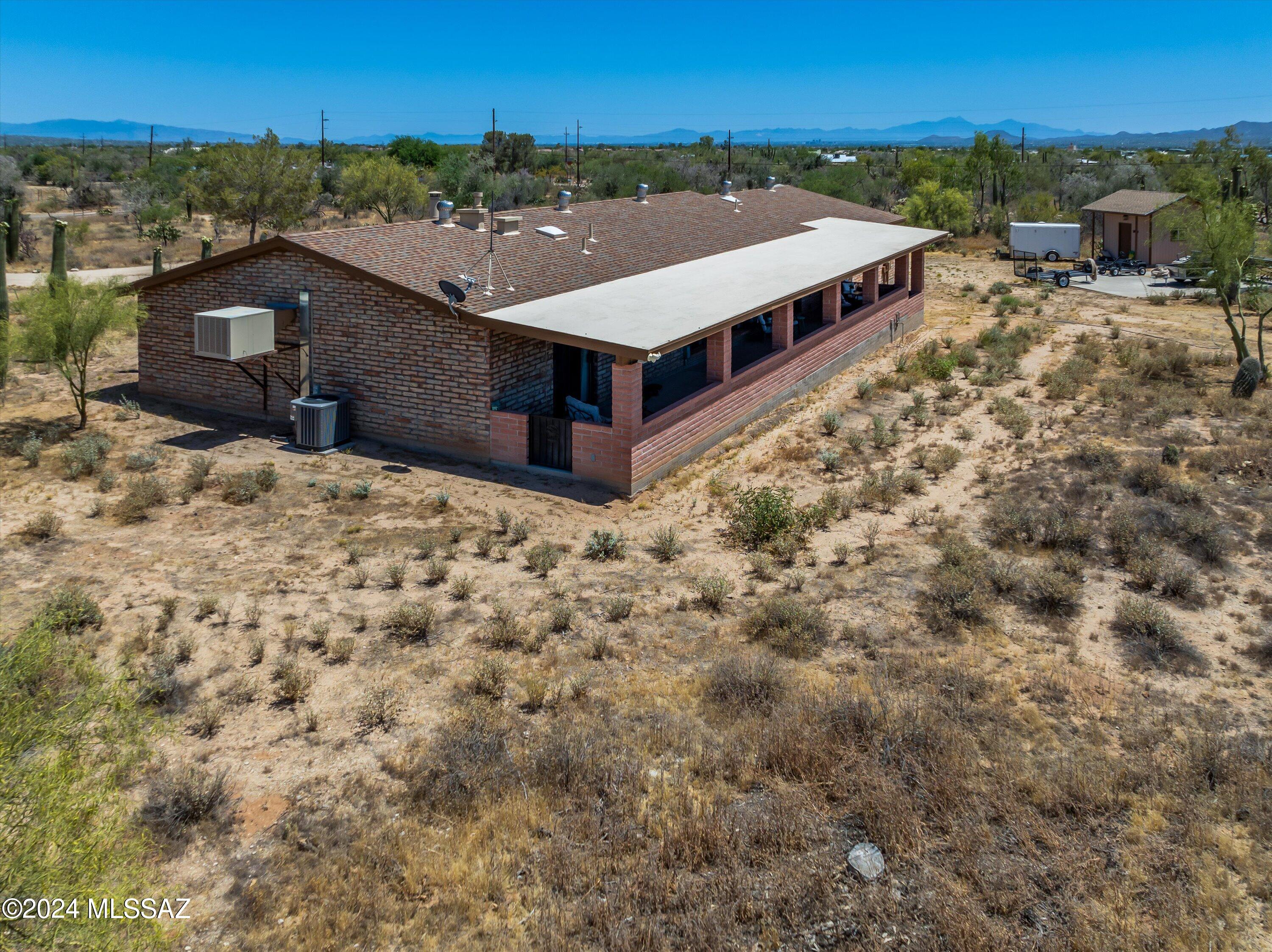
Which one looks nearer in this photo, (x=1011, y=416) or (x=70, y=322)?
(x=70, y=322)

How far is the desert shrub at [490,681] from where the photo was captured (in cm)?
955

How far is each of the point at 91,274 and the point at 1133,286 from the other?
41.5 m

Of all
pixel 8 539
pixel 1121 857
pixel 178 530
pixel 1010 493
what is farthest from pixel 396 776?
pixel 1010 493

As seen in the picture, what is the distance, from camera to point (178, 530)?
45.5 feet

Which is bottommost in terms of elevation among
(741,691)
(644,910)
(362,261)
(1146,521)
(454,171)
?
(644,910)

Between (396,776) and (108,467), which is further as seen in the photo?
(108,467)

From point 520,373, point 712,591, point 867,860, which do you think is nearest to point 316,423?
point 520,373

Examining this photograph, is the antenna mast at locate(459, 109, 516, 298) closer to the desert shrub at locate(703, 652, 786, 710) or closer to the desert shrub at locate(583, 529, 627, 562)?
the desert shrub at locate(583, 529, 627, 562)

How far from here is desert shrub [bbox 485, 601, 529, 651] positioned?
1065 cm

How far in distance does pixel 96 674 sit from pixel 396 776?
2568 millimetres

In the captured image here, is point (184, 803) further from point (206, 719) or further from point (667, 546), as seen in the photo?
point (667, 546)

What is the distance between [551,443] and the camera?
16703 mm

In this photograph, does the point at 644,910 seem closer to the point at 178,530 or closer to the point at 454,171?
the point at 178,530

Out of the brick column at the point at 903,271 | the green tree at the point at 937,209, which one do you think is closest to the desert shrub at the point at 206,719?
the brick column at the point at 903,271
